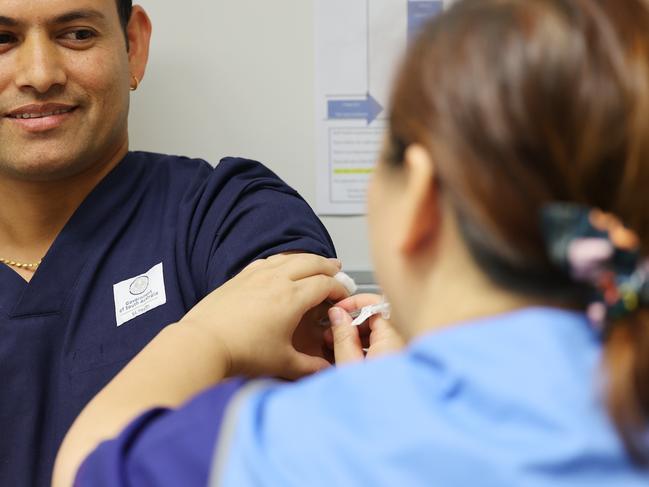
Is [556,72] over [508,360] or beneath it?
over

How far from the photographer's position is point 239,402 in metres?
0.71

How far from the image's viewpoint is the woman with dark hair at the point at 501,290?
1.98 ft

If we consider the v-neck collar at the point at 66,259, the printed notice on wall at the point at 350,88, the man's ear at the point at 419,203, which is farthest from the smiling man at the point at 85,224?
the man's ear at the point at 419,203

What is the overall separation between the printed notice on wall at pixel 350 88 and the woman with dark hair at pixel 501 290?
110cm

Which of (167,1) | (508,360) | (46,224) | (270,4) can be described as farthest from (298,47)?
(508,360)

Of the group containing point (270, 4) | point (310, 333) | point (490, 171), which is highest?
point (270, 4)

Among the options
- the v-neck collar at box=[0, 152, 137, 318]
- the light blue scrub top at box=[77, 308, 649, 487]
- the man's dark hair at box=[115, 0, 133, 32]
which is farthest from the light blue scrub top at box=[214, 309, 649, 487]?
the man's dark hair at box=[115, 0, 133, 32]

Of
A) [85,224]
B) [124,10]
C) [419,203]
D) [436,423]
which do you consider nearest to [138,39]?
[124,10]

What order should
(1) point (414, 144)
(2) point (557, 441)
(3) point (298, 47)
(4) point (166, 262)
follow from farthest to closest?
(3) point (298, 47) < (4) point (166, 262) < (1) point (414, 144) < (2) point (557, 441)

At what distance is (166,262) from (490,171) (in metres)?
0.83

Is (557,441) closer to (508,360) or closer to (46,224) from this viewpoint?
(508,360)

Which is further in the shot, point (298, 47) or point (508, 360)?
point (298, 47)

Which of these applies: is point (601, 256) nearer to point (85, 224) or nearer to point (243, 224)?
point (243, 224)

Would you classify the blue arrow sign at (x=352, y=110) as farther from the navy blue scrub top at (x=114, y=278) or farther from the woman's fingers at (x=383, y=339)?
the woman's fingers at (x=383, y=339)
